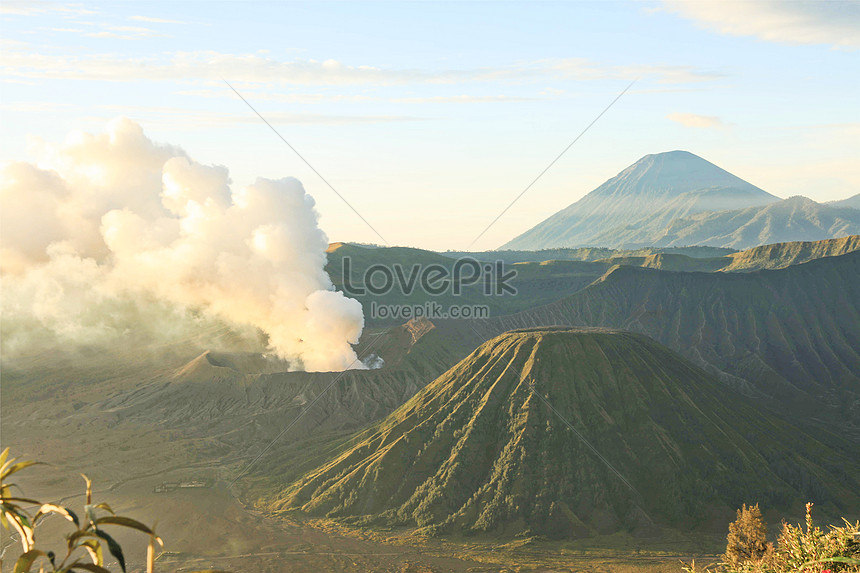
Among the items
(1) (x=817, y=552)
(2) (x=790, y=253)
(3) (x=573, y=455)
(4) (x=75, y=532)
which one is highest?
(2) (x=790, y=253)

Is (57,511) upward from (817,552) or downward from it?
upward

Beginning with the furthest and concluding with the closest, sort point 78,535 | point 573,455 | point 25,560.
Answer: point 573,455 < point 25,560 < point 78,535

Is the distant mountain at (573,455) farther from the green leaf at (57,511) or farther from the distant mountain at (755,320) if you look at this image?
the green leaf at (57,511)

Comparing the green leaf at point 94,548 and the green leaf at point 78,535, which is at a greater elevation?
the green leaf at point 78,535

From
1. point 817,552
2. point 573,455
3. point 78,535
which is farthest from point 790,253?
point 78,535

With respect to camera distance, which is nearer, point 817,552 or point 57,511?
point 57,511

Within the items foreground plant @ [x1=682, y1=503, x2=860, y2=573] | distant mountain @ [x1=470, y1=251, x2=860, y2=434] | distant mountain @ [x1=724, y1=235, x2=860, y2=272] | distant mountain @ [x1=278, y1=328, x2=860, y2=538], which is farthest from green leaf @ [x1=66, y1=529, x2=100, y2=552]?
distant mountain @ [x1=724, y1=235, x2=860, y2=272]

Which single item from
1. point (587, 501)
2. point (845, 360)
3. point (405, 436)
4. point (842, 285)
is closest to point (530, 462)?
point (587, 501)

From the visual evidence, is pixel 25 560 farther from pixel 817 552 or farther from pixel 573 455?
pixel 573 455

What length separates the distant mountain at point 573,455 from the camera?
70062 millimetres

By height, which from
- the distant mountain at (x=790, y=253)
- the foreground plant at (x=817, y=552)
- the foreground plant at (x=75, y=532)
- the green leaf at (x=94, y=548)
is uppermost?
the distant mountain at (x=790, y=253)

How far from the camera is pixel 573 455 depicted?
74.3m

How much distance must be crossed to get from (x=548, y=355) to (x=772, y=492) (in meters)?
26.2

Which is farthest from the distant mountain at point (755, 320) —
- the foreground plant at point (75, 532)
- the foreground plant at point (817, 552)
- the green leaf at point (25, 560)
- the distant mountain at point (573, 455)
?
the green leaf at point (25, 560)
